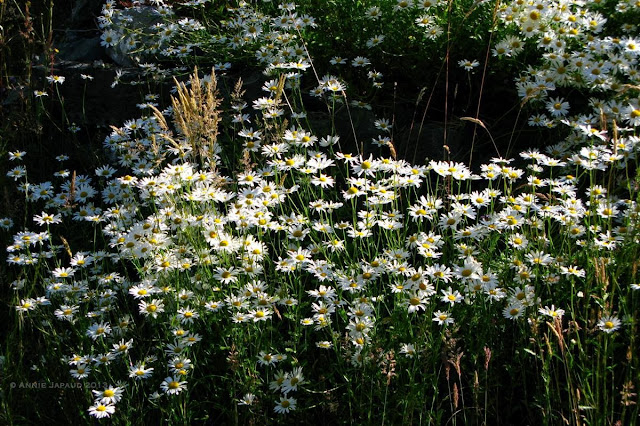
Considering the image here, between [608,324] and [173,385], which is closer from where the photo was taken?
[608,324]

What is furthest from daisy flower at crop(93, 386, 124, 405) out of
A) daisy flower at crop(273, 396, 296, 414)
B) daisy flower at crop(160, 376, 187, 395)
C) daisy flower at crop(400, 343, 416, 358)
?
daisy flower at crop(400, 343, 416, 358)

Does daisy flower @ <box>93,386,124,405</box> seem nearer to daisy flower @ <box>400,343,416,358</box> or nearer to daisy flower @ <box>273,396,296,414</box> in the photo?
daisy flower @ <box>273,396,296,414</box>

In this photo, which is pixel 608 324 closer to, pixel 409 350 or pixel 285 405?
pixel 409 350

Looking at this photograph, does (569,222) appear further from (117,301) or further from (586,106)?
(117,301)

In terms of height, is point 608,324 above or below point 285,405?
above

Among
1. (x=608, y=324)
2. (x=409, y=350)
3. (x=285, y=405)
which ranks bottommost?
(x=285, y=405)

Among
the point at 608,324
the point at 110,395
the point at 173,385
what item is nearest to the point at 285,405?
the point at 173,385

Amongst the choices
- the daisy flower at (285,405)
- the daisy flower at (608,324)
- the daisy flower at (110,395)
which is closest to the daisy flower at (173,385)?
the daisy flower at (110,395)

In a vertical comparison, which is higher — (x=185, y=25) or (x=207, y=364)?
(x=185, y=25)

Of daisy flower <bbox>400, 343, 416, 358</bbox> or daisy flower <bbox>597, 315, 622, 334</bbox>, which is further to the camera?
daisy flower <bbox>400, 343, 416, 358</bbox>

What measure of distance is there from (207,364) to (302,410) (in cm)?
46

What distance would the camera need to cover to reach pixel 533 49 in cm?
403

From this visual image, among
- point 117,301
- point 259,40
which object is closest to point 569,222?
point 117,301

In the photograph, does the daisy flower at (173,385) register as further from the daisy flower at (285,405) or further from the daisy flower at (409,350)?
the daisy flower at (409,350)
